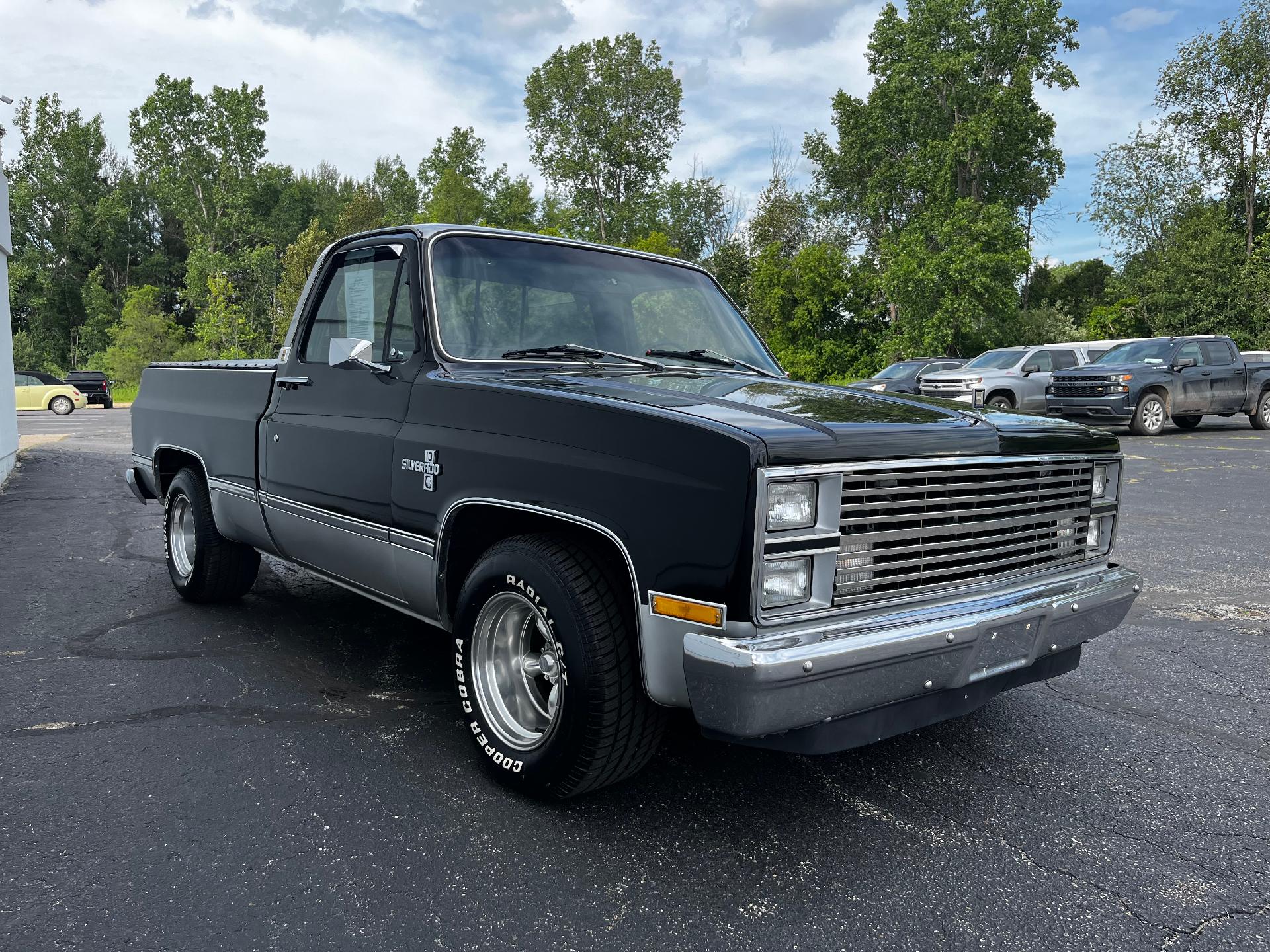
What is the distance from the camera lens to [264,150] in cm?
6044

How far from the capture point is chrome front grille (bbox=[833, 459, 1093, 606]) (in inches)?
101

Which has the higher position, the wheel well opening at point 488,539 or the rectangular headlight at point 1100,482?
the rectangular headlight at point 1100,482

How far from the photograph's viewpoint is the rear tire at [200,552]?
523cm

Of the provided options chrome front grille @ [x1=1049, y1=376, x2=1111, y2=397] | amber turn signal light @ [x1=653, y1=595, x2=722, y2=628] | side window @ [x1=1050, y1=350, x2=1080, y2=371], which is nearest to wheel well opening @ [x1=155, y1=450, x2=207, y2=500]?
amber turn signal light @ [x1=653, y1=595, x2=722, y2=628]

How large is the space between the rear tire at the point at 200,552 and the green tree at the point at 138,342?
51.6 meters

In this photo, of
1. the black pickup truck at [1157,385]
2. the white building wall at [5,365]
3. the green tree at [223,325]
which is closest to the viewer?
the white building wall at [5,365]

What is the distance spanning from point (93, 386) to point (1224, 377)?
121ft

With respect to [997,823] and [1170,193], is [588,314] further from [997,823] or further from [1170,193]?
[1170,193]

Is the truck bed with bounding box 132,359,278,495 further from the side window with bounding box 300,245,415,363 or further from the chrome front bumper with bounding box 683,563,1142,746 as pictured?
the chrome front bumper with bounding box 683,563,1142,746

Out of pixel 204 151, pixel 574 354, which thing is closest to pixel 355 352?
pixel 574 354

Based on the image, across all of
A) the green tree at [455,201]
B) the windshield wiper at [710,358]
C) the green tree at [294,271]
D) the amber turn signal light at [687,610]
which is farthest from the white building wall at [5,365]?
the green tree at [455,201]

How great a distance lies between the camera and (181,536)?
5.64m

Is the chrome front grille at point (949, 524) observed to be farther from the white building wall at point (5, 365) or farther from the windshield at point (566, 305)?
the white building wall at point (5, 365)

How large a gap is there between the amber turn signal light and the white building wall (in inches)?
458
